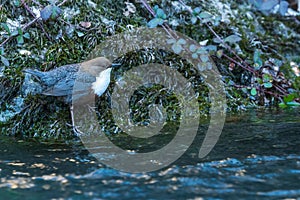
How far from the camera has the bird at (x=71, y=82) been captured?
15.6ft

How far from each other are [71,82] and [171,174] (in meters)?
2.00

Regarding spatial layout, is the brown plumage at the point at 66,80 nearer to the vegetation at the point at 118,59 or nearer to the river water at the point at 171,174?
the vegetation at the point at 118,59

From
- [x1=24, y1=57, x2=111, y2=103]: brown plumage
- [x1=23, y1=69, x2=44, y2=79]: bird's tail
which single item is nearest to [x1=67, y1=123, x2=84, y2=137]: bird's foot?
[x1=24, y1=57, x2=111, y2=103]: brown plumage

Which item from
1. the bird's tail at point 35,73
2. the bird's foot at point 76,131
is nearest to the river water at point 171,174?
the bird's foot at point 76,131

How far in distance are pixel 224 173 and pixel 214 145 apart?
0.87m

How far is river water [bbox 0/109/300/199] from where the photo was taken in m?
2.87

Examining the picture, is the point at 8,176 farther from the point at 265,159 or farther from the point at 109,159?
the point at 265,159

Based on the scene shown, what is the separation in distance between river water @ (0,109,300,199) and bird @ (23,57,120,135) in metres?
0.68

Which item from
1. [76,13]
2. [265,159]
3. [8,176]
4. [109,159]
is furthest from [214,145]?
[76,13]

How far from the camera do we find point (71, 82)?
4.78 meters

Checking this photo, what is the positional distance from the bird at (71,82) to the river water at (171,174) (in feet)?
2.24

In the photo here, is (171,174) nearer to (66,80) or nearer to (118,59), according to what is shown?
(66,80)

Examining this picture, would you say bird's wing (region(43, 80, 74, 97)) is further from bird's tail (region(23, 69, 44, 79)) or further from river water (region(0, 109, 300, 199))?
river water (region(0, 109, 300, 199))

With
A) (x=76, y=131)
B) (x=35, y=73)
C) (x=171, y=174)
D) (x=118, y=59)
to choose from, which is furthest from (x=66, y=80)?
(x=171, y=174)
